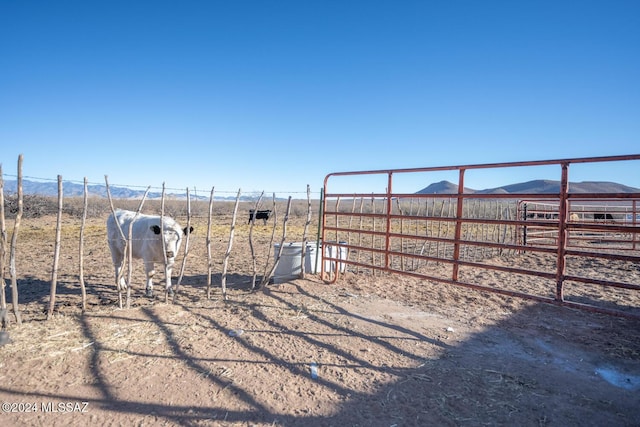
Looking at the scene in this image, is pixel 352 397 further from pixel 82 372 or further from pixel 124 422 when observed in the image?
pixel 82 372

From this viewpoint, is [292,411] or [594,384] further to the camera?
[594,384]

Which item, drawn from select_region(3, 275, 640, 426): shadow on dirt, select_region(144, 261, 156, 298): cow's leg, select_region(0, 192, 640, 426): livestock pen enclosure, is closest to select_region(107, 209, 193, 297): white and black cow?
select_region(144, 261, 156, 298): cow's leg

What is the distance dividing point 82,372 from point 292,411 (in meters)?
2.03

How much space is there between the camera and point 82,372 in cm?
308

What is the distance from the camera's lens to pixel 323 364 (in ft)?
10.6

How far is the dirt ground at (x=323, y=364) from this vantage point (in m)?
2.54

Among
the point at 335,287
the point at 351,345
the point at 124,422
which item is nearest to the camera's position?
the point at 124,422

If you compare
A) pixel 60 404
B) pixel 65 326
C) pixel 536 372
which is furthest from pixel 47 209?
pixel 536 372

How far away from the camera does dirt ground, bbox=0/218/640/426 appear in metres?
2.54

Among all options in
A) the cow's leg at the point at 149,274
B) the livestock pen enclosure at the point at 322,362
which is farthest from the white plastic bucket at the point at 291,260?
the cow's leg at the point at 149,274

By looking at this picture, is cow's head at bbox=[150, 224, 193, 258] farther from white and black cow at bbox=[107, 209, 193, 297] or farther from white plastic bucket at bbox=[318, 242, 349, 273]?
white plastic bucket at bbox=[318, 242, 349, 273]

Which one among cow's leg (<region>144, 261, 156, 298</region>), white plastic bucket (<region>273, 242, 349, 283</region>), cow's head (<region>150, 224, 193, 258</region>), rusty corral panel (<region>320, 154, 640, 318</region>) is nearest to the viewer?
rusty corral panel (<region>320, 154, 640, 318</region>)

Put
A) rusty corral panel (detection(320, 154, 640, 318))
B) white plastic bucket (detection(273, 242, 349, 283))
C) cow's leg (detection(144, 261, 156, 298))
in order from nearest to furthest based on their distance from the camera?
rusty corral panel (detection(320, 154, 640, 318)), cow's leg (detection(144, 261, 156, 298)), white plastic bucket (detection(273, 242, 349, 283))

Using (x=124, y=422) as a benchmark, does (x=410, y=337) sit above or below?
above
